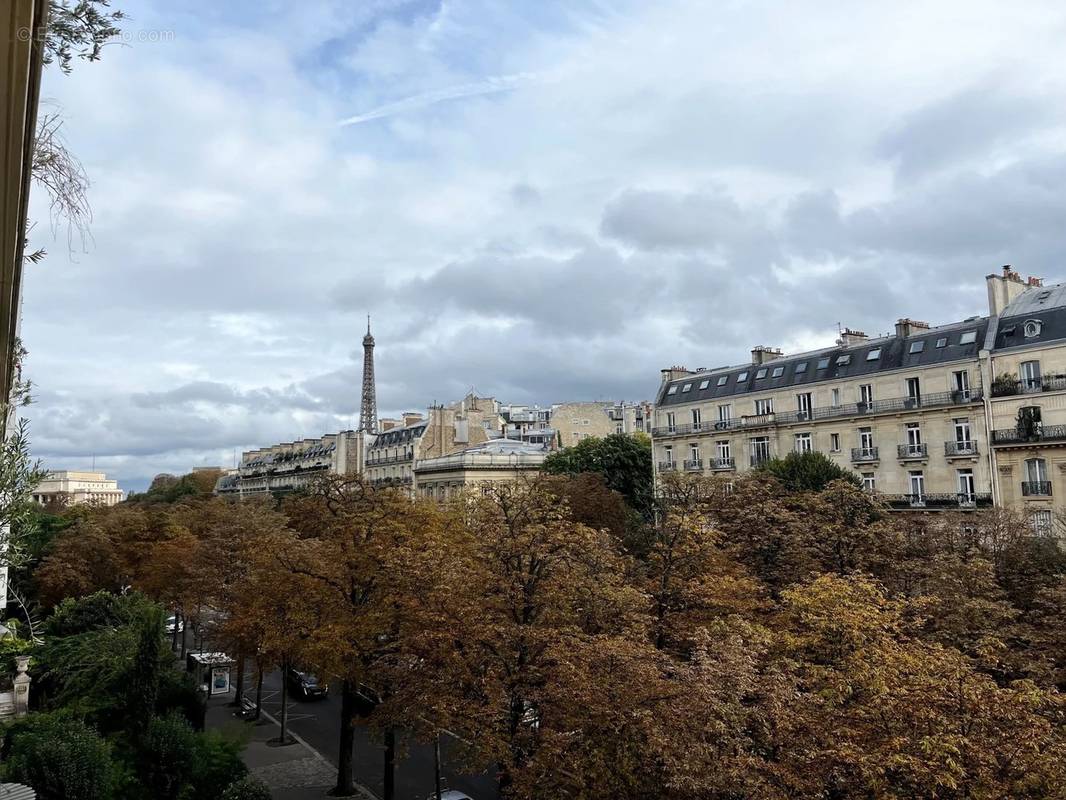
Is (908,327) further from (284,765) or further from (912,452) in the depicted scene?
(284,765)

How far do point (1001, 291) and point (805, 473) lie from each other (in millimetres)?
16395

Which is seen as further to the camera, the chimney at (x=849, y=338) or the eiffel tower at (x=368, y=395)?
the eiffel tower at (x=368, y=395)

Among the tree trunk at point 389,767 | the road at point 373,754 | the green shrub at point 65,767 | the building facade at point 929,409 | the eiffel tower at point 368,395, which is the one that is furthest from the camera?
the eiffel tower at point 368,395

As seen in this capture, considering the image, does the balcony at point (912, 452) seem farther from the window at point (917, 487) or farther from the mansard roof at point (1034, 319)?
the mansard roof at point (1034, 319)

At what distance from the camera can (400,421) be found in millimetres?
105875

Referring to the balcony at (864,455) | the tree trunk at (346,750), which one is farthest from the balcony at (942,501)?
the tree trunk at (346,750)

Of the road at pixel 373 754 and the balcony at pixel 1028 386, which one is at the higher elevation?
the balcony at pixel 1028 386

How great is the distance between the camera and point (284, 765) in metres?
26.8

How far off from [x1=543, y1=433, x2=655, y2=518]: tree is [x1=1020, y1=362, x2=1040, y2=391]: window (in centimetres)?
2726

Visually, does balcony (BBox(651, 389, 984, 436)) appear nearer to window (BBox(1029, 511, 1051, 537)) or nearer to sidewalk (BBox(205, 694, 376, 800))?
window (BBox(1029, 511, 1051, 537))

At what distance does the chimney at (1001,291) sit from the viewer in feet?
140

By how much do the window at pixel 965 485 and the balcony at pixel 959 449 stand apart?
0.85m

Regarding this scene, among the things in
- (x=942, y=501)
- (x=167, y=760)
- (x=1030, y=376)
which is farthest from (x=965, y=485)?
(x=167, y=760)

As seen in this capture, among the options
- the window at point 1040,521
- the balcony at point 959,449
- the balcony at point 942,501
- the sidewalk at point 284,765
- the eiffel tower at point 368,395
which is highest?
the eiffel tower at point 368,395
